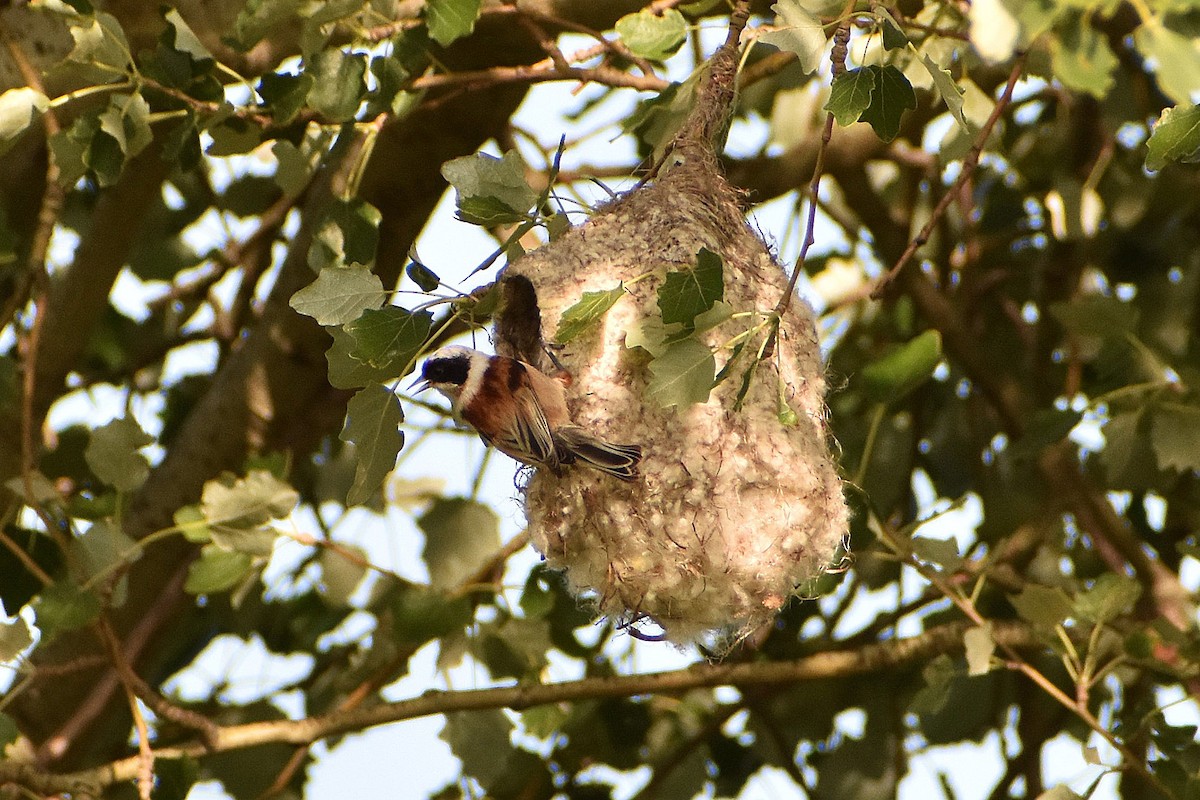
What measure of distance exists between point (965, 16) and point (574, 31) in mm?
663

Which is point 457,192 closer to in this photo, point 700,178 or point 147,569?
point 700,178

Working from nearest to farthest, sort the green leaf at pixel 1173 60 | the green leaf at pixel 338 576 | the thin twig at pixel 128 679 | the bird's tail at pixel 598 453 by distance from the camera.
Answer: the green leaf at pixel 1173 60, the bird's tail at pixel 598 453, the thin twig at pixel 128 679, the green leaf at pixel 338 576

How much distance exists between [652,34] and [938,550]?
942 millimetres

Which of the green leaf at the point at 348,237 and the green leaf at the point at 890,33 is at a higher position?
the green leaf at the point at 348,237

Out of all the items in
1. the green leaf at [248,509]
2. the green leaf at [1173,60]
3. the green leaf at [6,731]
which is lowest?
the green leaf at [1173,60]

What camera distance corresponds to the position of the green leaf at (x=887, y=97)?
5.53 ft

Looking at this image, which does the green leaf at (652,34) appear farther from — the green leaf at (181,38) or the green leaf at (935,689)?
the green leaf at (935,689)

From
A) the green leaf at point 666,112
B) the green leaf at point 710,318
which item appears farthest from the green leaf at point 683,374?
the green leaf at point 666,112

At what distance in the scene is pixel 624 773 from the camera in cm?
310

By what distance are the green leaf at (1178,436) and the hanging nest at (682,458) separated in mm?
727

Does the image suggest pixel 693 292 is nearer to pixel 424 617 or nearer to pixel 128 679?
pixel 424 617

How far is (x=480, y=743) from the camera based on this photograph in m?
2.56

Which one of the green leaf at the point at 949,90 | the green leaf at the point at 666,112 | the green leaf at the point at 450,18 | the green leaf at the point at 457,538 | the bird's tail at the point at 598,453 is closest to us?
the green leaf at the point at 949,90

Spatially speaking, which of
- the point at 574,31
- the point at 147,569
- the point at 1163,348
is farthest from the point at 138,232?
the point at 1163,348
